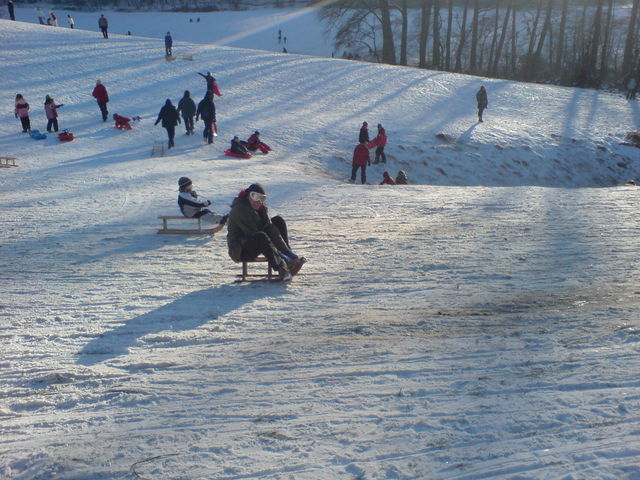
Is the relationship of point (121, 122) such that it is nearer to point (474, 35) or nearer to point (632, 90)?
point (632, 90)

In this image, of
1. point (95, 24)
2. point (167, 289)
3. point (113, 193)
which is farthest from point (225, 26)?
point (167, 289)

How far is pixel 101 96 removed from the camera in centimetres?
2075

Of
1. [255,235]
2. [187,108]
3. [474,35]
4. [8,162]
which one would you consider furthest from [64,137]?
[474,35]

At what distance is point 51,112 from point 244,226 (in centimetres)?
1511

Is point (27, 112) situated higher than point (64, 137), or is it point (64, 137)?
point (27, 112)

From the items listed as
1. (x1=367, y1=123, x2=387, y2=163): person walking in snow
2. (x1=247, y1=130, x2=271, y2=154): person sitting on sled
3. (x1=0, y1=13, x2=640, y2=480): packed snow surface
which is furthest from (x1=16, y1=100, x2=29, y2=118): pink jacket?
(x1=367, y1=123, x2=387, y2=163): person walking in snow

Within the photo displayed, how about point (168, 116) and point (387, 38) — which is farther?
point (387, 38)

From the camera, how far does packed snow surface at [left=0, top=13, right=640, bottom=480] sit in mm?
3820

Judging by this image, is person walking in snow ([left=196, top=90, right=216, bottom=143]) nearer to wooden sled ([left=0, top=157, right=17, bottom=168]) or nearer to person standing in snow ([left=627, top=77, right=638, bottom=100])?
wooden sled ([left=0, top=157, right=17, bottom=168])

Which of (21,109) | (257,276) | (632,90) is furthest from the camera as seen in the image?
(632,90)

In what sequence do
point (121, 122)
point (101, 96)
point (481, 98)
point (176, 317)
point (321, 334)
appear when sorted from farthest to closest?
point (481, 98) → point (101, 96) → point (121, 122) → point (176, 317) → point (321, 334)

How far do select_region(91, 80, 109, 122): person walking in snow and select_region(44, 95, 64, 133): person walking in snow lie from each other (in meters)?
1.54

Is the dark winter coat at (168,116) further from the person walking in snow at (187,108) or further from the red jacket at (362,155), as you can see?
the red jacket at (362,155)

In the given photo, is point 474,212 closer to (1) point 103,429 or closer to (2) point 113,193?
(2) point 113,193
